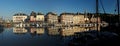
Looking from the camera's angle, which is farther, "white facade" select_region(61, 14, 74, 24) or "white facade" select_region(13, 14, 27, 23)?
"white facade" select_region(13, 14, 27, 23)

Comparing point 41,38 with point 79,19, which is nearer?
point 41,38

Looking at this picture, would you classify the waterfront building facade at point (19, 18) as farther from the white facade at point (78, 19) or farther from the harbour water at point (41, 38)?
the harbour water at point (41, 38)

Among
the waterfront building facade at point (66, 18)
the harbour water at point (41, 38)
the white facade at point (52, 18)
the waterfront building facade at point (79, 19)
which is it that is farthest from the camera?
the white facade at point (52, 18)

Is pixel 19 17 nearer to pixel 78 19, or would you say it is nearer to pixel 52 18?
pixel 52 18

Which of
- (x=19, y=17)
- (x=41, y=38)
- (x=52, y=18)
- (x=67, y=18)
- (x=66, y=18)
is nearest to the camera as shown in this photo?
(x=41, y=38)

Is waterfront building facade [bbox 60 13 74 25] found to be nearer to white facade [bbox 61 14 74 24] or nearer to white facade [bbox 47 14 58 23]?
white facade [bbox 61 14 74 24]

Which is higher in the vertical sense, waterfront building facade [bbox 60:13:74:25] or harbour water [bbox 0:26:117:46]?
waterfront building facade [bbox 60:13:74:25]

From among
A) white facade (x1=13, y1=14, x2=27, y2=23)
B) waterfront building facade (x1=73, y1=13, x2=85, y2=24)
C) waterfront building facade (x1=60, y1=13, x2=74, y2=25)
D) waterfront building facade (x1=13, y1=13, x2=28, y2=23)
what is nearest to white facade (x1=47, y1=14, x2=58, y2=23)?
waterfront building facade (x1=60, y1=13, x2=74, y2=25)

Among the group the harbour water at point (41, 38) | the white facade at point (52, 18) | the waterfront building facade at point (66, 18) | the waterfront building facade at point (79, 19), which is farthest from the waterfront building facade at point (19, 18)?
the harbour water at point (41, 38)

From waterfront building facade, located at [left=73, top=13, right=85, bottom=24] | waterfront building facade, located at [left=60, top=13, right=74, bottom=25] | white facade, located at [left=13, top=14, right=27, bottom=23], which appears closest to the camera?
waterfront building facade, located at [left=73, top=13, right=85, bottom=24]

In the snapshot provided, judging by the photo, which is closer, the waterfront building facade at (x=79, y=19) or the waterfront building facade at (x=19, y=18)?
the waterfront building facade at (x=79, y=19)

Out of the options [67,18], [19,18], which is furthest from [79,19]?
[19,18]

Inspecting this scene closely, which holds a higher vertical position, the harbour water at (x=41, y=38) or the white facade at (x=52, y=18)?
the white facade at (x=52, y=18)

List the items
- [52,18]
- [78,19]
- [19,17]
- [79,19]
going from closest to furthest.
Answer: [79,19] < [78,19] < [52,18] < [19,17]
